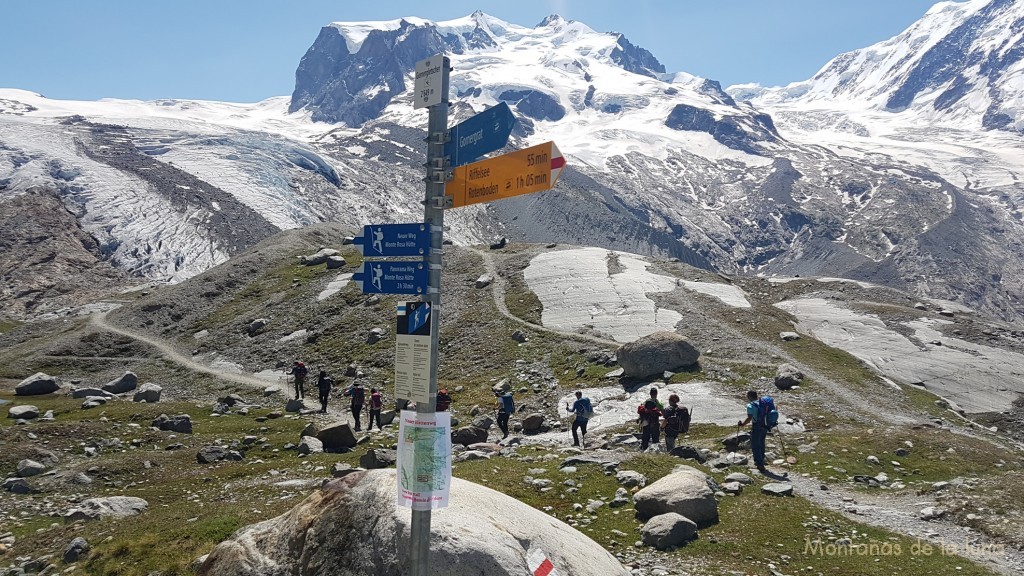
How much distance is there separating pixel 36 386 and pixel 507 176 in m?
64.9

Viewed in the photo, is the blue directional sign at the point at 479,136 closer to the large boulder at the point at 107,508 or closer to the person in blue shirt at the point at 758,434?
the person in blue shirt at the point at 758,434

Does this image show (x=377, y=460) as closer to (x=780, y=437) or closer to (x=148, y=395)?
(x=780, y=437)

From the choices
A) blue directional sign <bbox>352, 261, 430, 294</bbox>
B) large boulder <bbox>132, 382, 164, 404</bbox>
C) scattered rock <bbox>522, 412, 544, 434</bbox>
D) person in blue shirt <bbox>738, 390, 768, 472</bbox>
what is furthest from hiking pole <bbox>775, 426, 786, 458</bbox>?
large boulder <bbox>132, 382, 164, 404</bbox>

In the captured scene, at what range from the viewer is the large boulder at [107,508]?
21.9 m

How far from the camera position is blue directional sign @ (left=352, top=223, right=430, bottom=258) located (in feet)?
30.9

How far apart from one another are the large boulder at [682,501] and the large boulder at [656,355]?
941 inches

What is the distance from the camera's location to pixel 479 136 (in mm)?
9359

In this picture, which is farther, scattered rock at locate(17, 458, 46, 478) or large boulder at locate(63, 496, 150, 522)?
scattered rock at locate(17, 458, 46, 478)

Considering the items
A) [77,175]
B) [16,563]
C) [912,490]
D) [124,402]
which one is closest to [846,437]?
[912,490]

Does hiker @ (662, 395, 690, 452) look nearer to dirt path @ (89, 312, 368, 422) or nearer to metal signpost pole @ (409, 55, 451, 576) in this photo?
metal signpost pole @ (409, 55, 451, 576)

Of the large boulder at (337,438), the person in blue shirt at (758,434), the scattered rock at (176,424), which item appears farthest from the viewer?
the scattered rock at (176,424)

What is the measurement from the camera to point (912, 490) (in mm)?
23641

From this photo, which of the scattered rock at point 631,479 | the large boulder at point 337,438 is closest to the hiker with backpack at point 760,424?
the scattered rock at point 631,479

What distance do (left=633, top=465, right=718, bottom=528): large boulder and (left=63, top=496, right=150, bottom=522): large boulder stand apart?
1823cm
